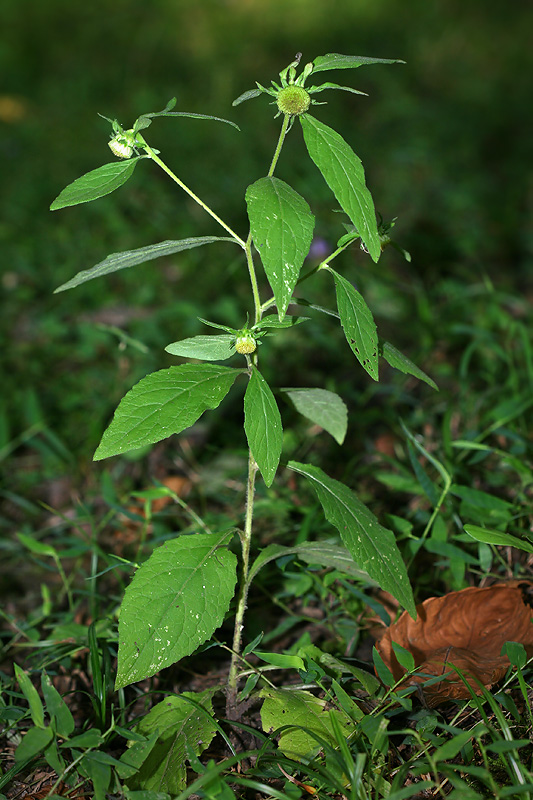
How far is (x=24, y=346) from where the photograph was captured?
278cm

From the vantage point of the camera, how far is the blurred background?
248 centimetres

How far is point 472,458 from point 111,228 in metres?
2.30

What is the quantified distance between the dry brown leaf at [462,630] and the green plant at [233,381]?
0.19 meters

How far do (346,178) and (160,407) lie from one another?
1.47ft

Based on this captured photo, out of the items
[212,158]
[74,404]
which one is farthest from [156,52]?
[74,404]

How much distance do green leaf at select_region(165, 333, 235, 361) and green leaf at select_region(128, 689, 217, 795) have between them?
602mm

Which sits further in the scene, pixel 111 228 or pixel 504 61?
pixel 504 61

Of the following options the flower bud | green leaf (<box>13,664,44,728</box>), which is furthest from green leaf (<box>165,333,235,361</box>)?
green leaf (<box>13,664,44,728</box>)

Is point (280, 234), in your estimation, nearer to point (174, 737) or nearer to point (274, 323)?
point (274, 323)

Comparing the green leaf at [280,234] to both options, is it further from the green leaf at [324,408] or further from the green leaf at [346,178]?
the green leaf at [324,408]

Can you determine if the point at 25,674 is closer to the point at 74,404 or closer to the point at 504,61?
the point at 74,404

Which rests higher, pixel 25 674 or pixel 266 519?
pixel 25 674

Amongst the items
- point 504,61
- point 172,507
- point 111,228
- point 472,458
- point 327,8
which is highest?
point 327,8

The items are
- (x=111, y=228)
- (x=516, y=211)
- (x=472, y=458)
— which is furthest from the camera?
(x=516, y=211)
